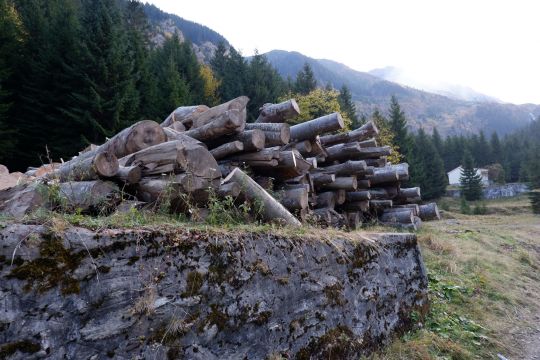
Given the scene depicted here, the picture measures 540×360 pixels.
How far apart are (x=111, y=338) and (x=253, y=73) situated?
3877 centimetres

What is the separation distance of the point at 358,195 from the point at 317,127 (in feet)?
8.06

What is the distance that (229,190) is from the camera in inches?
197

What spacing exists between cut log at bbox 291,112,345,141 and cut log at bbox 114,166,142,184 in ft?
13.7

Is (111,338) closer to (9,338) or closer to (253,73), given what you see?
(9,338)

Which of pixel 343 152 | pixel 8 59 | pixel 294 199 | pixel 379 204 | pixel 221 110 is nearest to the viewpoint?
pixel 294 199

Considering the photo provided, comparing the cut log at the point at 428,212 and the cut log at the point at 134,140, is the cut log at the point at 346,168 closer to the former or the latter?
the cut log at the point at 428,212

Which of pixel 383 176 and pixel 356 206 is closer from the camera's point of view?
pixel 356 206

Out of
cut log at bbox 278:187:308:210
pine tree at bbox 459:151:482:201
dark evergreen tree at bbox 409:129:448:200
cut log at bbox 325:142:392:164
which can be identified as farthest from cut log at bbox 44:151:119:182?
pine tree at bbox 459:151:482:201

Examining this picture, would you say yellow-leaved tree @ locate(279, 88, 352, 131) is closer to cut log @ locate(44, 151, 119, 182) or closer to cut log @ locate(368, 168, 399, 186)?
cut log @ locate(368, 168, 399, 186)

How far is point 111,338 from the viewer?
2.67 m

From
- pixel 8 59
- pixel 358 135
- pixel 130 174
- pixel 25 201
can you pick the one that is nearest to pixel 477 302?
pixel 358 135

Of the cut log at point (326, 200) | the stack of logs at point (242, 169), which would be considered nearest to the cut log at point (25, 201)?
the stack of logs at point (242, 169)

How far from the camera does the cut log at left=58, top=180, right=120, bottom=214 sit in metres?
4.41

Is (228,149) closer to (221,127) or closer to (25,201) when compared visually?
(221,127)
